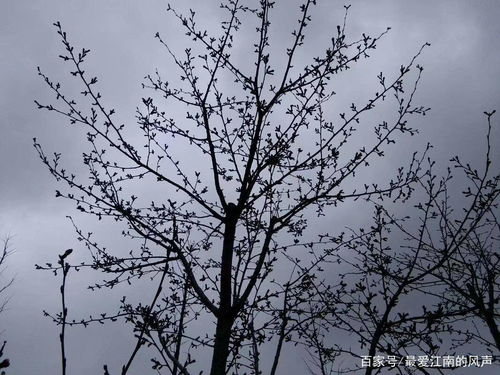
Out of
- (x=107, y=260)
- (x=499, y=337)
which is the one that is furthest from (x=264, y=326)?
(x=499, y=337)

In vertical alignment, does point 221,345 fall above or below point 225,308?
below

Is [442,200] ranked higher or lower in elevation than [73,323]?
higher

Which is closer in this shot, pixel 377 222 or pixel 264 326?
pixel 264 326

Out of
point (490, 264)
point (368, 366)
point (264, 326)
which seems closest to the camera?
point (368, 366)

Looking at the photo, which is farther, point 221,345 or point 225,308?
point 225,308

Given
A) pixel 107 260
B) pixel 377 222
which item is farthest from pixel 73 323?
pixel 377 222

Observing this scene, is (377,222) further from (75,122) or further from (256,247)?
(75,122)

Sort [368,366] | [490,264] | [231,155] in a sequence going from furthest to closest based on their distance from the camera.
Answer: [490,264], [231,155], [368,366]

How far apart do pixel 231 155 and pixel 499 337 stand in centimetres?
387

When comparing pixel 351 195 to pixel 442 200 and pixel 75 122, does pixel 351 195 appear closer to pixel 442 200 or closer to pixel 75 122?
pixel 442 200

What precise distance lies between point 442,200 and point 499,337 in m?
1.80

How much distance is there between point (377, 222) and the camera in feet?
19.7

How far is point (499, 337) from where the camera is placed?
17.0 feet

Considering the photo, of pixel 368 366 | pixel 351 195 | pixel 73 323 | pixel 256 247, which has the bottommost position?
pixel 368 366
